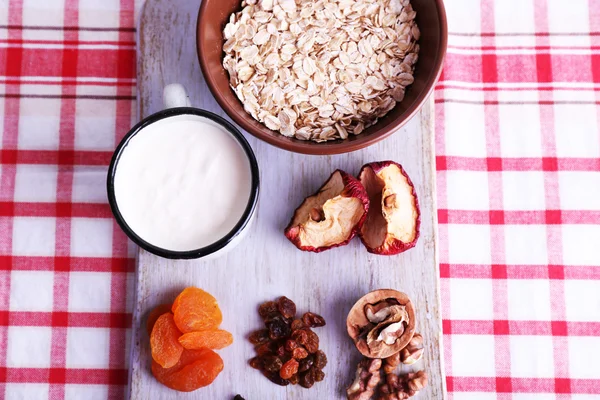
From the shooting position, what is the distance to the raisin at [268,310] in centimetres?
96

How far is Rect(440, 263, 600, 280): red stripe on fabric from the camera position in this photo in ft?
3.62

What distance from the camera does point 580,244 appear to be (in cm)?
111

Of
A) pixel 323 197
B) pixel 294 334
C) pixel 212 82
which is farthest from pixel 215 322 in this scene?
pixel 212 82

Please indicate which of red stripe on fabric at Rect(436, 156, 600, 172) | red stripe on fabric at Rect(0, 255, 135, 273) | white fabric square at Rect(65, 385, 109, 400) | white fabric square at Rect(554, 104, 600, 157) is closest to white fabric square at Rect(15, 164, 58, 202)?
red stripe on fabric at Rect(0, 255, 135, 273)

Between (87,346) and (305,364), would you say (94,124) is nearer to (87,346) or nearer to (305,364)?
(87,346)

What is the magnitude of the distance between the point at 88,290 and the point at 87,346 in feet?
0.33

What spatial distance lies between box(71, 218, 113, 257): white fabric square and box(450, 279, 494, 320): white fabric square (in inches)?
24.8

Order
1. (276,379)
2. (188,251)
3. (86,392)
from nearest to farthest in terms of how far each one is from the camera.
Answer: (188,251) < (276,379) < (86,392)

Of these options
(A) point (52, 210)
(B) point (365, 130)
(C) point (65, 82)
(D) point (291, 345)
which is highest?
(C) point (65, 82)

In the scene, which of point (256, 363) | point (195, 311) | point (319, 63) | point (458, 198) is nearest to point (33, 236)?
point (195, 311)

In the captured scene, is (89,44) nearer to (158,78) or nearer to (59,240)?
(158,78)

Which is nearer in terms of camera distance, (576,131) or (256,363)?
(256,363)

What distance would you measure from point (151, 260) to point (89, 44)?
44cm

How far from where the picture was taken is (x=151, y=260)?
0.98 m
